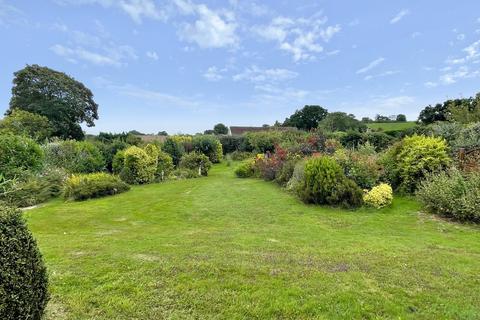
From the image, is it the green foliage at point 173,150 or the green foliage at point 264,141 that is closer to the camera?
the green foliage at point 173,150

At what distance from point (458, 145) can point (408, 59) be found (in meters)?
6.18

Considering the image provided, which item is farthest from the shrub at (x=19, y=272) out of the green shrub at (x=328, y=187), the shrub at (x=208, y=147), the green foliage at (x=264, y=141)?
the green foliage at (x=264, y=141)

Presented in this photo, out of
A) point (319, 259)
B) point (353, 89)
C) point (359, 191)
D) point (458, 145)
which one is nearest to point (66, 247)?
Result: point (319, 259)

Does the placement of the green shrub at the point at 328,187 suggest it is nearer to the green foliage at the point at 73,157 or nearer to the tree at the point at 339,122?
the green foliage at the point at 73,157

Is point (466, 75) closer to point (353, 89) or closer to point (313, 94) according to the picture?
point (353, 89)

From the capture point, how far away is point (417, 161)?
966 cm

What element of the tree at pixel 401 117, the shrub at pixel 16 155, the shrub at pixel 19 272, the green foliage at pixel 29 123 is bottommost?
the shrub at pixel 19 272

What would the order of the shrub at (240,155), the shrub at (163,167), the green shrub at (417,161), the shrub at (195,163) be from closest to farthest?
the green shrub at (417,161), the shrub at (163,167), the shrub at (195,163), the shrub at (240,155)

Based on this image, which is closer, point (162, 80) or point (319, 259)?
point (319, 259)

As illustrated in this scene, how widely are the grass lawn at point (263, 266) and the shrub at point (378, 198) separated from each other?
0.47 metres

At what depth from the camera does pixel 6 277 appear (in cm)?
218

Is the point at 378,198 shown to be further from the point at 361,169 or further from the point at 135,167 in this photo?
the point at 135,167

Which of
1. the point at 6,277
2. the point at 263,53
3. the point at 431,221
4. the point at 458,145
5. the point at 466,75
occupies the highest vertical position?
the point at 263,53

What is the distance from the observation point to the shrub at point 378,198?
8.75 m
